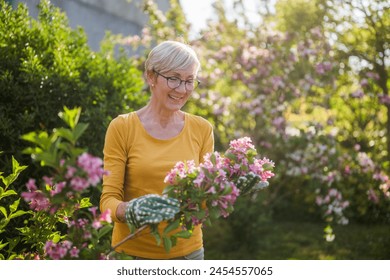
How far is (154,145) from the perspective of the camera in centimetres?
263

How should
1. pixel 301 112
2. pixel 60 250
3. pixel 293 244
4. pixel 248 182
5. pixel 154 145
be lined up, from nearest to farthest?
1. pixel 60 250
2. pixel 248 182
3. pixel 154 145
4. pixel 293 244
5. pixel 301 112

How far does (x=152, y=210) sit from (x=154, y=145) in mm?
687

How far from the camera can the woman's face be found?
2.52 meters

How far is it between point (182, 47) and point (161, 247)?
35.7 inches

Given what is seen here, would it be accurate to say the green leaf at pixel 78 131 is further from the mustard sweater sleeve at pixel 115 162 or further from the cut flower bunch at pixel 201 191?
the mustard sweater sleeve at pixel 115 162

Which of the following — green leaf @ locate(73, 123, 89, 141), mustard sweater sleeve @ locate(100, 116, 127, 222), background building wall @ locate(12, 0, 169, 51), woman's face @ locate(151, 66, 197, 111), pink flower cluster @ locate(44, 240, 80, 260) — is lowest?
pink flower cluster @ locate(44, 240, 80, 260)

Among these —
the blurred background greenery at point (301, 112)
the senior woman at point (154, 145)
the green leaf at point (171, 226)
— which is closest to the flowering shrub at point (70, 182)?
the green leaf at point (171, 226)

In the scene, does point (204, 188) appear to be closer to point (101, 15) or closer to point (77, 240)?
point (77, 240)

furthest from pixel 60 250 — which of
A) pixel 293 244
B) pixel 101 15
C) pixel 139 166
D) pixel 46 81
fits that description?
pixel 101 15

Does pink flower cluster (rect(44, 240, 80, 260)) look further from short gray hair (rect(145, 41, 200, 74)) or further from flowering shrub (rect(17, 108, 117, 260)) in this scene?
short gray hair (rect(145, 41, 200, 74))

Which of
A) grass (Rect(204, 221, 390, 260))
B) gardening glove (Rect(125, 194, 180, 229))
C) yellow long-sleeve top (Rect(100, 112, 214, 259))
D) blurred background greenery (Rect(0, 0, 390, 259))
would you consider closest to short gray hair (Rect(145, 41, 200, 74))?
yellow long-sleeve top (Rect(100, 112, 214, 259))

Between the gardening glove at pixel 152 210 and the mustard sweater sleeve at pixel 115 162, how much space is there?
1.35 feet

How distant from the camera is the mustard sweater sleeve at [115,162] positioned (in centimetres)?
248

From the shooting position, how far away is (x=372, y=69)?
25.7 ft
